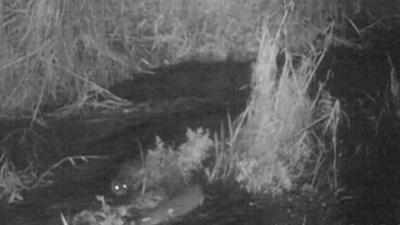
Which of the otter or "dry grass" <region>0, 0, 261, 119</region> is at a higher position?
"dry grass" <region>0, 0, 261, 119</region>

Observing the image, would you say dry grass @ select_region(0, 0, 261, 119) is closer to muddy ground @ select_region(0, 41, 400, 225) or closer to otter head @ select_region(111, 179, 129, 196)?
muddy ground @ select_region(0, 41, 400, 225)

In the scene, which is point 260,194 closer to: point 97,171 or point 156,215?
point 156,215

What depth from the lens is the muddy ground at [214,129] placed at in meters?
2.52

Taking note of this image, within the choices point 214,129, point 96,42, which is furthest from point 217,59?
point 96,42

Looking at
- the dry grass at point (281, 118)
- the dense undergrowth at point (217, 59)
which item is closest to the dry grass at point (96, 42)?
the dense undergrowth at point (217, 59)

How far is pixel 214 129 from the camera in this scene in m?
2.70

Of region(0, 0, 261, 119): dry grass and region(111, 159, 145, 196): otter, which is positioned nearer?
region(111, 159, 145, 196): otter

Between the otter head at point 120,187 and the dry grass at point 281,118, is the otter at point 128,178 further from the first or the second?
the dry grass at point 281,118

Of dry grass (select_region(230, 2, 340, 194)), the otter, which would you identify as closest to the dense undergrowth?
dry grass (select_region(230, 2, 340, 194))

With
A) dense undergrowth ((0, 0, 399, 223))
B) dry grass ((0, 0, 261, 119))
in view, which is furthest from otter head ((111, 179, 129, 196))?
dry grass ((0, 0, 261, 119))

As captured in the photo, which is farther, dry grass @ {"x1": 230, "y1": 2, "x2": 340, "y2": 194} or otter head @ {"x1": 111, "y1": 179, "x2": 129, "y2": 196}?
dry grass @ {"x1": 230, "y1": 2, "x2": 340, "y2": 194}

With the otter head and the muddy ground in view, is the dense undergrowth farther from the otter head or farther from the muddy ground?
the otter head

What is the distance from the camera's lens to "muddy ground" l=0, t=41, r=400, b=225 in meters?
2.52

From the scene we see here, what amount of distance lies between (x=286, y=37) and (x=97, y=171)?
861 mm
